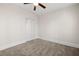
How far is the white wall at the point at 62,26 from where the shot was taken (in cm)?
346

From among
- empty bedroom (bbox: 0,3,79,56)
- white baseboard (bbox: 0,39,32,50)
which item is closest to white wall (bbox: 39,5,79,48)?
empty bedroom (bbox: 0,3,79,56)

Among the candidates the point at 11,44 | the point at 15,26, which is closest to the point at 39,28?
the point at 15,26

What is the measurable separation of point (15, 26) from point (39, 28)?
1.00m

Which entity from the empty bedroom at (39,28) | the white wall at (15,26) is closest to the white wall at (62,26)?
the empty bedroom at (39,28)

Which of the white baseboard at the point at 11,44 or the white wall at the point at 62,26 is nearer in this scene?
the white baseboard at the point at 11,44

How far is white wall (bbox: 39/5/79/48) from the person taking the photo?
346 cm

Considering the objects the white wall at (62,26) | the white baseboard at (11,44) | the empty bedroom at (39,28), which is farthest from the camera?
the white wall at (62,26)

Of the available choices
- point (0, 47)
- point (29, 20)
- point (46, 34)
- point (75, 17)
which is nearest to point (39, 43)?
point (46, 34)

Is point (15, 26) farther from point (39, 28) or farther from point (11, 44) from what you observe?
point (39, 28)

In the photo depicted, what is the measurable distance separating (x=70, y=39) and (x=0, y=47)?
273 centimetres

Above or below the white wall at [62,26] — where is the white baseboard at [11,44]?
below

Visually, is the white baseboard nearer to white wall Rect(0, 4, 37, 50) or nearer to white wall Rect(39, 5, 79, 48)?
white wall Rect(0, 4, 37, 50)

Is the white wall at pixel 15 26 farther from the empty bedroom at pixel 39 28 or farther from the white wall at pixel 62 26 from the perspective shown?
the white wall at pixel 62 26

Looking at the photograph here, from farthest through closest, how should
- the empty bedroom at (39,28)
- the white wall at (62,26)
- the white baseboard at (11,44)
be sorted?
the white wall at (62,26)
the empty bedroom at (39,28)
the white baseboard at (11,44)
